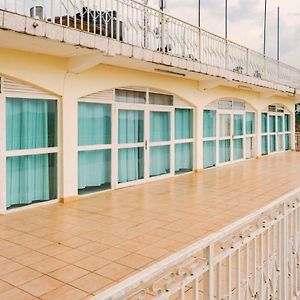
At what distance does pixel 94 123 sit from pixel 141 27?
7.47 feet

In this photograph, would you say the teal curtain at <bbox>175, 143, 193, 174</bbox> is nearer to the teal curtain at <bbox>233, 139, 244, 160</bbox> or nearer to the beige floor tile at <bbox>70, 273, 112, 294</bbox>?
the teal curtain at <bbox>233, 139, 244, 160</bbox>

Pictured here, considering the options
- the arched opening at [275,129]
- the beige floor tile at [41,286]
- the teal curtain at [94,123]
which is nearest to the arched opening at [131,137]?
the teal curtain at [94,123]

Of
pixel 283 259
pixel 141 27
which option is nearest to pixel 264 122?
pixel 141 27

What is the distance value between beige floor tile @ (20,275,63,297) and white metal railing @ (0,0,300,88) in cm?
367

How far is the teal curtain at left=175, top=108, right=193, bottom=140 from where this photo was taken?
10.4 meters

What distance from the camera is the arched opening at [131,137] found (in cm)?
752

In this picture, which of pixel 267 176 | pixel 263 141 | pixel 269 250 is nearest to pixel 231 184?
pixel 267 176

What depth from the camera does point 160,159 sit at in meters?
9.65

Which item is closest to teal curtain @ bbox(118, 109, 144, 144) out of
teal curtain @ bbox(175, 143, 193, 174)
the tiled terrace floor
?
the tiled terrace floor

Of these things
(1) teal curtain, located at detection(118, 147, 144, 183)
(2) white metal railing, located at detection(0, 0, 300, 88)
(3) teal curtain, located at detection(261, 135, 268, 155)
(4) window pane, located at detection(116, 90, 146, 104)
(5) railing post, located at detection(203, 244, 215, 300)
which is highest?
(2) white metal railing, located at detection(0, 0, 300, 88)

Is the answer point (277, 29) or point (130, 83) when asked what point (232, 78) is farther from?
point (277, 29)

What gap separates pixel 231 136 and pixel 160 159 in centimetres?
464

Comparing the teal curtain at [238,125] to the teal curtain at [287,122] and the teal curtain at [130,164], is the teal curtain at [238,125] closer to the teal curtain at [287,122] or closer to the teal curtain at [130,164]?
the teal curtain at [287,122]

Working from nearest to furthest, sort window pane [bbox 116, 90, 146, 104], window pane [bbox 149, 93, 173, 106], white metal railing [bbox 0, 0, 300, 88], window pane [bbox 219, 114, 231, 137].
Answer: white metal railing [bbox 0, 0, 300, 88] → window pane [bbox 116, 90, 146, 104] → window pane [bbox 149, 93, 173, 106] → window pane [bbox 219, 114, 231, 137]
